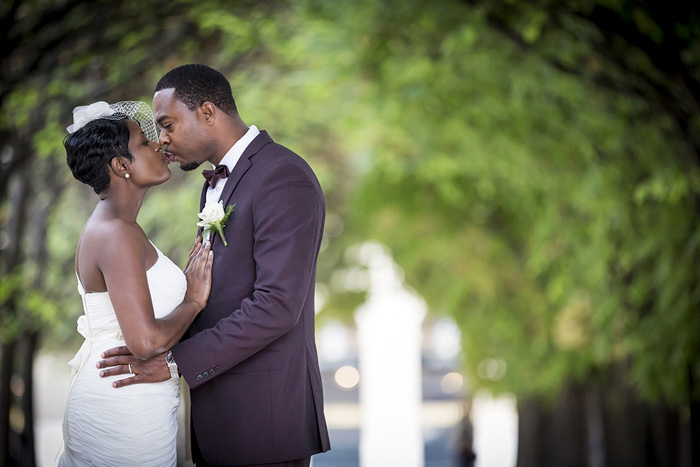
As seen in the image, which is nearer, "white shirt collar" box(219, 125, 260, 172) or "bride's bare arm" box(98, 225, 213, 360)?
"bride's bare arm" box(98, 225, 213, 360)

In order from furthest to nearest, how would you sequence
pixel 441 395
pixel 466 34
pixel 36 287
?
pixel 441 395 < pixel 36 287 < pixel 466 34

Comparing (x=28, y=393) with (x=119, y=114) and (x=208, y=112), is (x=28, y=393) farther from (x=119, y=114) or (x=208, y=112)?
(x=208, y=112)

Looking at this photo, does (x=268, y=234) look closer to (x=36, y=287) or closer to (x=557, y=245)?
(x=36, y=287)

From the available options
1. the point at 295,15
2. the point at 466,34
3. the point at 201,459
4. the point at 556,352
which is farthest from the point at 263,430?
the point at 556,352

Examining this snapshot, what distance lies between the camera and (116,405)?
4051 mm

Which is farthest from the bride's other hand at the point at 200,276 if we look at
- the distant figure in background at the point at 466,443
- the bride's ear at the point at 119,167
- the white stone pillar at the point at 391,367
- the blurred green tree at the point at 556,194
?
the white stone pillar at the point at 391,367

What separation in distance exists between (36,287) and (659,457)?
9277 millimetres

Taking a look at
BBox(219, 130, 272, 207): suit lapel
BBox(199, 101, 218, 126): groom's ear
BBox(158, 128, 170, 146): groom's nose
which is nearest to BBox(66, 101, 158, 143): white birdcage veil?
BBox(158, 128, 170, 146): groom's nose

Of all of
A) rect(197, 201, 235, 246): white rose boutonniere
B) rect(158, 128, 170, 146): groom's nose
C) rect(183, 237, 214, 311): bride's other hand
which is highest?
rect(158, 128, 170, 146): groom's nose

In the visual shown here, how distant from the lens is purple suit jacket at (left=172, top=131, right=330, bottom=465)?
3762 mm

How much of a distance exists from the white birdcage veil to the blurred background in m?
3.79

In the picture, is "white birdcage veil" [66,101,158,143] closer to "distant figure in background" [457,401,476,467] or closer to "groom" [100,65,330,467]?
"groom" [100,65,330,467]

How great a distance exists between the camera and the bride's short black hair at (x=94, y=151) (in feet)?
13.3

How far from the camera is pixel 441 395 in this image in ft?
197
